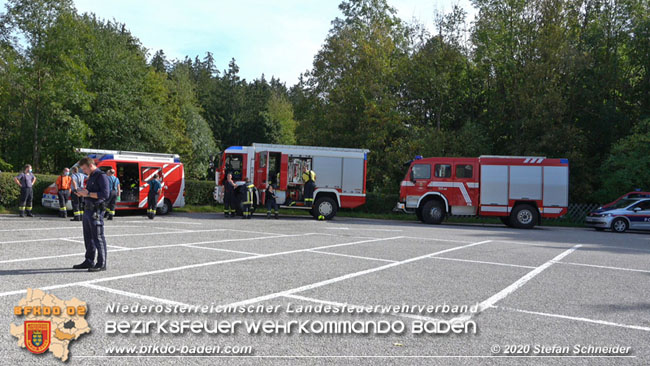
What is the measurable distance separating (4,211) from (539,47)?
2704cm

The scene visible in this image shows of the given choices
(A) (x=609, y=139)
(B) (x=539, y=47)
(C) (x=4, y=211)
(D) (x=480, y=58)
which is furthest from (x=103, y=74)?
(A) (x=609, y=139)

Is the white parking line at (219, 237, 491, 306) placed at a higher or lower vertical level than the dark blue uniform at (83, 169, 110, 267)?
lower

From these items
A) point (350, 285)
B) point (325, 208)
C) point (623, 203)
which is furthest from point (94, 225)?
point (623, 203)

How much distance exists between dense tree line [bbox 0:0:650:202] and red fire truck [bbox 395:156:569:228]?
6.95 m

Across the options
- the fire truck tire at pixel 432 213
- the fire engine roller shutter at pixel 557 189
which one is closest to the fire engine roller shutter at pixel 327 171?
the fire truck tire at pixel 432 213

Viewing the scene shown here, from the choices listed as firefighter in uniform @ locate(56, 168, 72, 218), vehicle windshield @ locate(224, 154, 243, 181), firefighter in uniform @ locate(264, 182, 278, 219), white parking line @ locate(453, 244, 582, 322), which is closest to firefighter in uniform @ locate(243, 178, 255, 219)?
firefighter in uniform @ locate(264, 182, 278, 219)

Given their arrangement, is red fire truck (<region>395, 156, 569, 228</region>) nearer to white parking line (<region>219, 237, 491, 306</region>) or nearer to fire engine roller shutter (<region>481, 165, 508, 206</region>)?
fire engine roller shutter (<region>481, 165, 508, 206</region>)

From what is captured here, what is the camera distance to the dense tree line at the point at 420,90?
27.0 metres

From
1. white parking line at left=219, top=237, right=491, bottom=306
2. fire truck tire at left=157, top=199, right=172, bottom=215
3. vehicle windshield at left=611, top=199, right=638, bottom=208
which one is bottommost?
white parking line at left=219, top=237, right=491, bottom=306

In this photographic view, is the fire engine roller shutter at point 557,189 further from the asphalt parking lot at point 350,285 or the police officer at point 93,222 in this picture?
the police officer at point 93,222

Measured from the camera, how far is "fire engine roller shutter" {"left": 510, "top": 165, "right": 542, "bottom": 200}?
20672 millimetres

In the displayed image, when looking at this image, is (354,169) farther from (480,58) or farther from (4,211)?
(480,58)

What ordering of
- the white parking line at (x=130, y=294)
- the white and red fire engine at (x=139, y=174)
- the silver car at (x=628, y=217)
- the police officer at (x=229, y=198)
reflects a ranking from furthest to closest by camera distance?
the silver car at (x=628, y=217) → the police officer at (x=229, y=198) → the white and red fire engine at (x=139, y=174) → the white parking line at (x=130, y=294)

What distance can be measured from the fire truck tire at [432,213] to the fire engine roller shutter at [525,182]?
3.04 m
